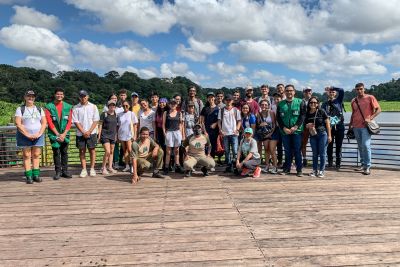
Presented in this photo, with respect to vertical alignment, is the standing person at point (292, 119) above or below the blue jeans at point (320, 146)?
above

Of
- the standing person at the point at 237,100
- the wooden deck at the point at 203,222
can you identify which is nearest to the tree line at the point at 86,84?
the standing person at the point at 237,100

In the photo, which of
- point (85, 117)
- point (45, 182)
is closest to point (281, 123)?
point (85, 117)

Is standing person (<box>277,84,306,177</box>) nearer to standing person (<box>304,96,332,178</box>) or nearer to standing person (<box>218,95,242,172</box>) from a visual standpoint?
standing person (<box>304,96,332,178</box>)

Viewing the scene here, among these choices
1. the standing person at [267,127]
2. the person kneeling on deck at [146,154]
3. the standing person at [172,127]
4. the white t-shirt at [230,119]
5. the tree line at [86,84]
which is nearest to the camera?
the person kneeling on deck at [146,154]

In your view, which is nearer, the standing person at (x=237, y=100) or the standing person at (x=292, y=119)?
the standing person at (x=292, y=119)

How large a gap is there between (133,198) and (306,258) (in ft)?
10.1

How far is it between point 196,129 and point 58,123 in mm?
2783

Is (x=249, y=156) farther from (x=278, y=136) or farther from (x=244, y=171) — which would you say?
(x=278, y=136)

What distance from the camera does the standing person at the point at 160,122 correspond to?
24.6 ft

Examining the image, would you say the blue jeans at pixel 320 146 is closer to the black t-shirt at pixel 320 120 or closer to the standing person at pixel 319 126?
the standing person at pixel 319 126

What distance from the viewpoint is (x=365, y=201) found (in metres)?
5.38

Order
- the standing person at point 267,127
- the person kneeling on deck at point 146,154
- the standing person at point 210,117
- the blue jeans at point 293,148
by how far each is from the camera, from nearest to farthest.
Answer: the person kneeling on deck at point 146,154, the blue jeans at point 293,148, the standing person at point 267,127, the standing person at point 210,117

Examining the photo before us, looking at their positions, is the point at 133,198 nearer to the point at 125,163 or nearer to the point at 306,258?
the point at 125,163

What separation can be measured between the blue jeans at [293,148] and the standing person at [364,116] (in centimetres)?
135
